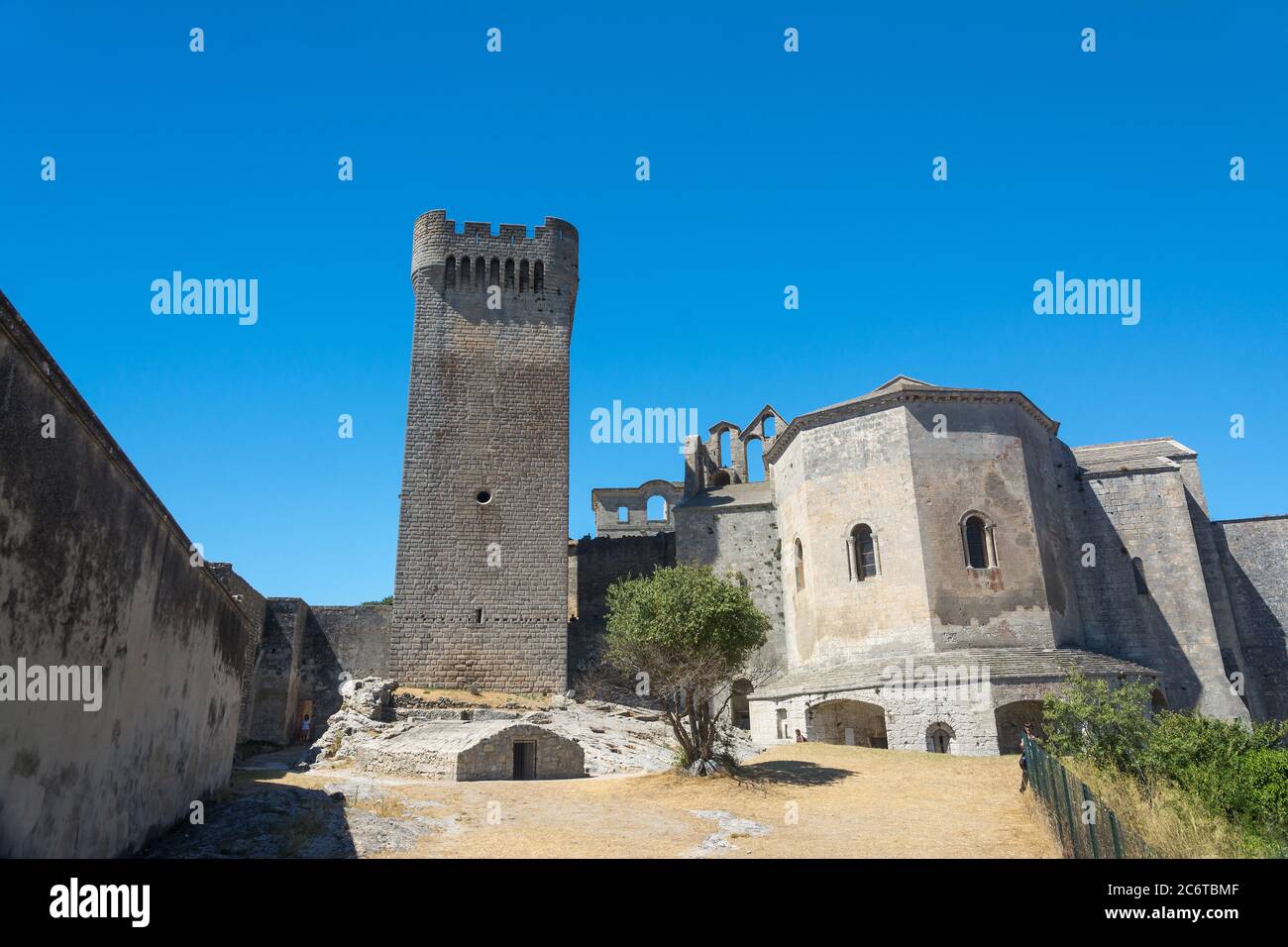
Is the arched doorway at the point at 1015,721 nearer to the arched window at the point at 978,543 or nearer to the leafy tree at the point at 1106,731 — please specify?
the arched window at the point at 978,543

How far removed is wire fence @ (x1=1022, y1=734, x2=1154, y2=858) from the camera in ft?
27.1

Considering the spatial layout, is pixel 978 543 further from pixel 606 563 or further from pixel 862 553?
pixel 606 563

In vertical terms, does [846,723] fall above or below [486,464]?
below

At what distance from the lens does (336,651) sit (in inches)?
1210

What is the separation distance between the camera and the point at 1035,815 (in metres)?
13.0

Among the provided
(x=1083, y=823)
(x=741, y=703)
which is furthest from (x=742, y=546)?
(x=1083, y=823)

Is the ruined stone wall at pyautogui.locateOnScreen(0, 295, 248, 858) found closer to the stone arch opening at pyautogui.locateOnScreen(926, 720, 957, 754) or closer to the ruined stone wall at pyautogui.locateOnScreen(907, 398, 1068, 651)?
the stone arch opening at pyautogui.locateOnScreen(926, 720, 957, 754)

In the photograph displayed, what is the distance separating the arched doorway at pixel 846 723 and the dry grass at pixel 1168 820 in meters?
10.6

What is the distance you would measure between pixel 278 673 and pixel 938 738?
21861mm

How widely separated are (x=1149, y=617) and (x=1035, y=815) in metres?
18.0

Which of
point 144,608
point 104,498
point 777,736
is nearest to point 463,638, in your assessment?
point 777,736

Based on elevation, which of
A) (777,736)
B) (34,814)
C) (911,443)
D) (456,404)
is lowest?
(777,736)
